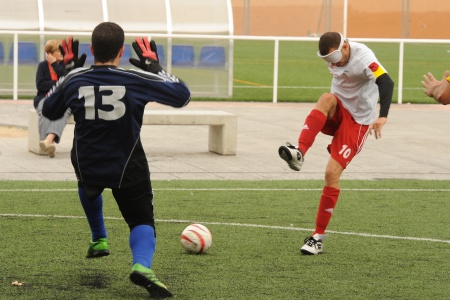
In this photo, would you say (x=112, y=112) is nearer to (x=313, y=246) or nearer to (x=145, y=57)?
(x=145, y=57)

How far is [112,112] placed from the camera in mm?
6762

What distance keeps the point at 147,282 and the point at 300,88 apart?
22876 millimetres

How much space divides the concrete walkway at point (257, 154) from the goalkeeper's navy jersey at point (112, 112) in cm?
597

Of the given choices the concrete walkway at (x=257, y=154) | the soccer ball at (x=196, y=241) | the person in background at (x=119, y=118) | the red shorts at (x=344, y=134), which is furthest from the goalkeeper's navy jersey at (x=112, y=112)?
the concrete walkway at (x=257, y=154)

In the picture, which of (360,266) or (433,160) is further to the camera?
(433,160)

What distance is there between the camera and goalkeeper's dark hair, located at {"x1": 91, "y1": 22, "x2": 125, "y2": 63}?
6.69 m

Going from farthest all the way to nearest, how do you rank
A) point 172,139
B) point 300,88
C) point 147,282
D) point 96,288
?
1. point 300,88
2. point 172,139
3. point 96,288
4. point 147,282

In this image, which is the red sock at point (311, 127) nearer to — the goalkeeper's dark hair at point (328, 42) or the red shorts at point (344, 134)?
the red shorts at point (344, 134)

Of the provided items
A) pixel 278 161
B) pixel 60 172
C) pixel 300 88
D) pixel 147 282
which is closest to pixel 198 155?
pixel 278 161

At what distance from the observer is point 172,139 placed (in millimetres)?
16828

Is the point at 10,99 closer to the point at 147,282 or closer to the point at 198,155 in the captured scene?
the point at 198,155

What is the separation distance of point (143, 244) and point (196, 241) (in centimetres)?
145

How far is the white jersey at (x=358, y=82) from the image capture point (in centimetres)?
873

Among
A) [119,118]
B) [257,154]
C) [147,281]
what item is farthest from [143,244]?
[257,154]
